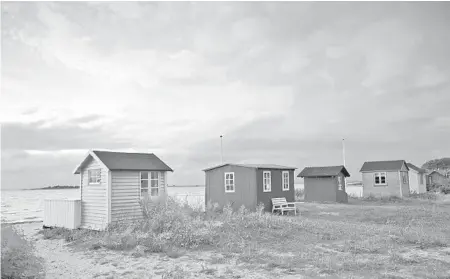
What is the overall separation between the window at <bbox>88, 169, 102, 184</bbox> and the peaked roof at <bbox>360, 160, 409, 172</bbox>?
30648 millimetres

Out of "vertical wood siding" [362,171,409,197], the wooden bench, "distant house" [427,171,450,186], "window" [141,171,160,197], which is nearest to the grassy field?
"window" [141,171,160,197]

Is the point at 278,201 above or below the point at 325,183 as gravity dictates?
below

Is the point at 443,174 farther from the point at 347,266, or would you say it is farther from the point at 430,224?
the point at 347,266

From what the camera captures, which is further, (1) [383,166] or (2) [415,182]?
(2) [415,182]

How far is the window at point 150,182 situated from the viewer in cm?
1978

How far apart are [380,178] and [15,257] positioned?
38.0 m

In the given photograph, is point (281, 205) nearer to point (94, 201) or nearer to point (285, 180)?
point (285, 180)

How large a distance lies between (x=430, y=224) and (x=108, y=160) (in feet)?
52.3

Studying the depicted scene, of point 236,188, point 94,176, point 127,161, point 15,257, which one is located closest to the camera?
point 15,257

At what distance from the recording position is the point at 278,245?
13.8 meters

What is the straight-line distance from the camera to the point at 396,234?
50.6 feet

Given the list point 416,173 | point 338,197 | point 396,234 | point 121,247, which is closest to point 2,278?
point 121,247

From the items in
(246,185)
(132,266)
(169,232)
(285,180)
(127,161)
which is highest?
(127,161)

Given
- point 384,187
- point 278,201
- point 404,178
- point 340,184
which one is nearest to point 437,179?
point 404,178
